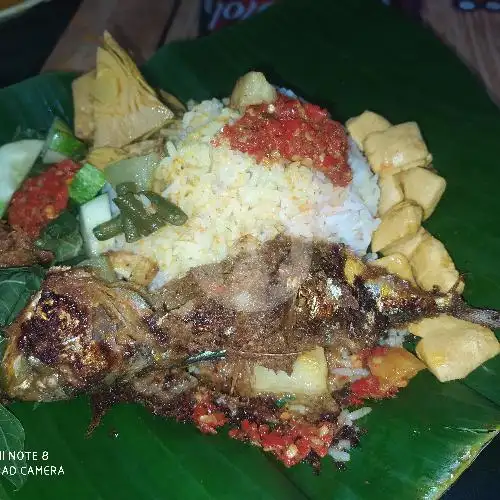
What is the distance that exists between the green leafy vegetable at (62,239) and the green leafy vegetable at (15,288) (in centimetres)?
28

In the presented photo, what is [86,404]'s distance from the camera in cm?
386

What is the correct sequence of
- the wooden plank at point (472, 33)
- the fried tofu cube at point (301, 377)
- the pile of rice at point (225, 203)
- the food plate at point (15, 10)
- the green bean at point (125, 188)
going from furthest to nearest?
1. the wooden plank at point (472, 33)
2. the green bean at point (125, 188)
3. the food plate at point (15, 10)
4. the pile of rice at point (225, 203)
5. the fried tofu cube at point (301, 377)

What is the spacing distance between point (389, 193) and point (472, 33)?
410 cm

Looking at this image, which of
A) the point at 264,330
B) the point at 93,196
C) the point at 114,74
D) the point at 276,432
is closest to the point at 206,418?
the point at 276,432

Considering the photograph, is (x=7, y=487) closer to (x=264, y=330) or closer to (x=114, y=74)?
(x=264, y=330)

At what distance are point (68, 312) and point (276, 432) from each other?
5.46 ft

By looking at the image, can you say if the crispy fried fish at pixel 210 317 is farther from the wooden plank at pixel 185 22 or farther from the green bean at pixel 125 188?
the wooden plank at pixel 185 22

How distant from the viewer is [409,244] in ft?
13.8

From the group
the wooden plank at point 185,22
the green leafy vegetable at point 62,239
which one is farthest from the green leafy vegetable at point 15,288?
the wooden plank at point 185,22

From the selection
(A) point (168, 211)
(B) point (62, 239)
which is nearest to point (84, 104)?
(B) point (62, 239)

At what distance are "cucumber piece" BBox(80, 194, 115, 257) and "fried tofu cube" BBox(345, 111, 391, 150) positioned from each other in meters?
2.28

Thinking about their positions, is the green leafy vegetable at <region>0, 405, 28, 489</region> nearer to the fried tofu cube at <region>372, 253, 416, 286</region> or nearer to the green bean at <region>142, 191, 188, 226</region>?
the green bean at <region>142, 191, 188, 226</region>

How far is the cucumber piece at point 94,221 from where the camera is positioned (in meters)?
4.32

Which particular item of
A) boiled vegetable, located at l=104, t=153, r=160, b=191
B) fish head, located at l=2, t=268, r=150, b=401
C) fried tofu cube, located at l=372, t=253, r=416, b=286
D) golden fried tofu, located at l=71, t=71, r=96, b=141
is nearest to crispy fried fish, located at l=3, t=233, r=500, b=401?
fish head, located at l=2, t=268, r=150, b=401
